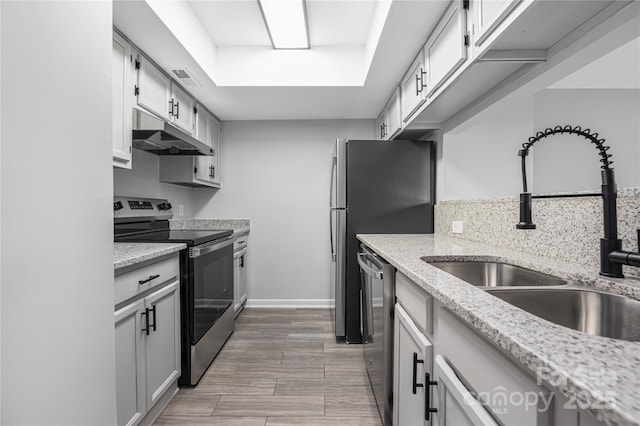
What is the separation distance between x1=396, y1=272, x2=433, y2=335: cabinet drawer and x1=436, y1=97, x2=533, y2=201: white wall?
117 centimetres

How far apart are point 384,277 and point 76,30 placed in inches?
54.4

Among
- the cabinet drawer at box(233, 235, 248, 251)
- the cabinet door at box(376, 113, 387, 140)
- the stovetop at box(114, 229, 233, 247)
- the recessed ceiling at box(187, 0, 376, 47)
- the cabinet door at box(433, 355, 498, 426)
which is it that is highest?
the recessed ceiling at box(187, 0, 376, 47)

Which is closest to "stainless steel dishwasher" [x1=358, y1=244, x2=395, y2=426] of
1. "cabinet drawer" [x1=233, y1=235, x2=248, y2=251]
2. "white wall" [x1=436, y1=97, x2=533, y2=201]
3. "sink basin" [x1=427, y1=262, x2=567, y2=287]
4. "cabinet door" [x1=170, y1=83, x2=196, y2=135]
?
"sink basin" [x1=427, y1=262, x2=567, y2=287]

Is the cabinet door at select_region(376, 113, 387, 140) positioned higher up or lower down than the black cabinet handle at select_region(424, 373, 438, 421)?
higher up

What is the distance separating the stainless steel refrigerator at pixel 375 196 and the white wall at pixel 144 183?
5.41 ft

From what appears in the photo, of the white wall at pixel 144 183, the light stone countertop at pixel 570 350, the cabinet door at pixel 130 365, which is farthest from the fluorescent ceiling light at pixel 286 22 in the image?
the light stone countertop at pixel 570 350

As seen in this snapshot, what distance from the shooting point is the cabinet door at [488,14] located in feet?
3.51

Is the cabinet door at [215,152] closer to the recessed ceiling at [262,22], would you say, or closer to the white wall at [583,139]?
the recessed ceiling at [262,22]

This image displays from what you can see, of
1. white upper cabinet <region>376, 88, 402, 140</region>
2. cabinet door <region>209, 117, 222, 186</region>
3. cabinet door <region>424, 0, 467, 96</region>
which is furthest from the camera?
cabinet door <region>209, 117, 222, 186</region>

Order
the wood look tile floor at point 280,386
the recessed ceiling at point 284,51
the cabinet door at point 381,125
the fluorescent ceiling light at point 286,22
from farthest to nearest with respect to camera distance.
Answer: the cabinet door at point 381,125
the fluorescent ceiling light at point 286,22
the recessed ceiling at point 284,51
the wood look tile floor at point 280,386

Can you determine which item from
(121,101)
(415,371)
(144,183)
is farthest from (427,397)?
(144,183)

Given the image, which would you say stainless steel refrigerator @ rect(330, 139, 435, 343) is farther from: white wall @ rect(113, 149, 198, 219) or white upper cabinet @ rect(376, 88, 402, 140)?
white wall @ rect(113, 149, 198, 219)

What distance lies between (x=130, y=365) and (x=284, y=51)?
2.47m

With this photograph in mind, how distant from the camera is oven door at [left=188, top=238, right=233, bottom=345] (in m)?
1.87
